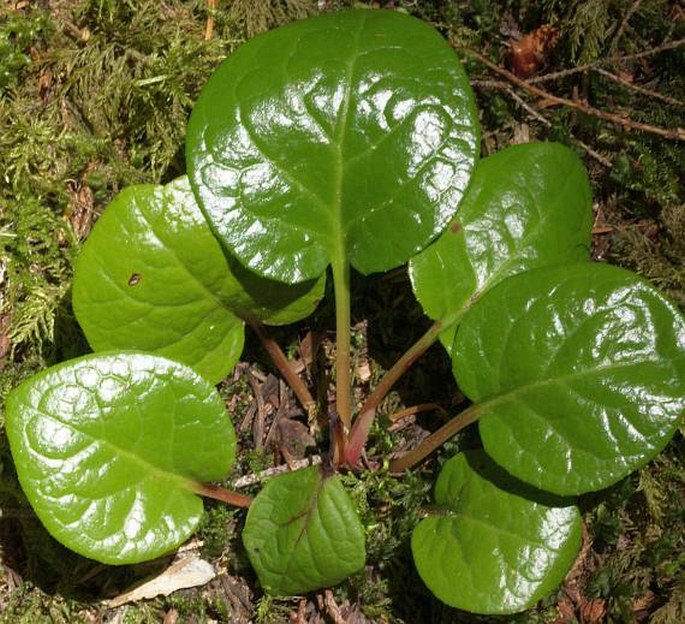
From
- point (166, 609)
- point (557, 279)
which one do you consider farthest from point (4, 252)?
point (557, 279)

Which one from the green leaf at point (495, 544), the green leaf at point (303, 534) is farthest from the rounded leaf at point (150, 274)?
the green leaf at point (495, 544)

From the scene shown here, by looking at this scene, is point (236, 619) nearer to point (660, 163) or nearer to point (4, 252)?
point (4, 252)

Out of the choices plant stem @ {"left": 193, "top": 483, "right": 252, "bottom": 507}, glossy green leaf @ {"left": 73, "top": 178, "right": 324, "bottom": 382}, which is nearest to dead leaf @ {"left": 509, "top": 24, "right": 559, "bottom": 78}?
glossy green leaf @ {"left": 73, "top": 178, "right": 324, "bottom": 382}

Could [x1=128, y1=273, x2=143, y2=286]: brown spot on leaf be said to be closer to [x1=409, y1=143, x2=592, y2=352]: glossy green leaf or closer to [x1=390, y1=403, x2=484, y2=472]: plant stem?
[x1=409, y1=143, x2=592, y2=352]: glossy green leaf

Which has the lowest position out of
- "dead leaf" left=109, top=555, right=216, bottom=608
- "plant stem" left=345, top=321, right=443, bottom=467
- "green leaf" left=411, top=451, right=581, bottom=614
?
"dead leaf" left=109, top=555, right=216, bottom=608

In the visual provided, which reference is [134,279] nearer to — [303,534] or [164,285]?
[164,285]

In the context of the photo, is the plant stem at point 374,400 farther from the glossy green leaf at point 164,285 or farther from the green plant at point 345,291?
the glossy green leaf at point 164,285

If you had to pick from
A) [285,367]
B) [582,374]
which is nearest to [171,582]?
[285,367]
